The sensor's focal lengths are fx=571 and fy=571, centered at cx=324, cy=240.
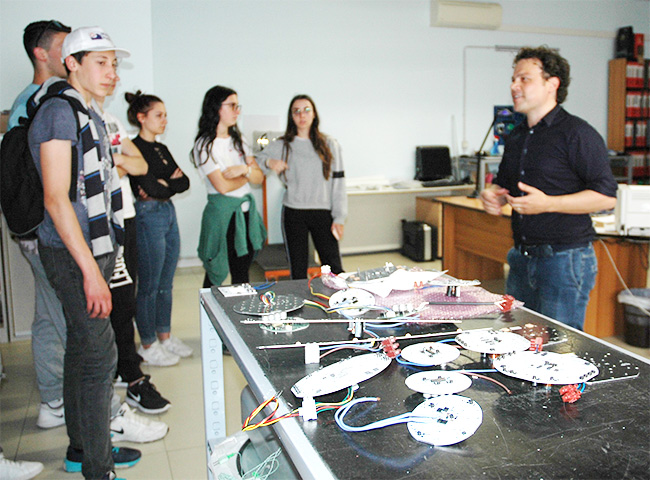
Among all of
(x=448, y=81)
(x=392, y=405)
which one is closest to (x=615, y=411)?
(x=392, y=405)

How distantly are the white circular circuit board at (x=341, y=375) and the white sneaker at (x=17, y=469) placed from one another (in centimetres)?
145

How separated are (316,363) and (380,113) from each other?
508cm

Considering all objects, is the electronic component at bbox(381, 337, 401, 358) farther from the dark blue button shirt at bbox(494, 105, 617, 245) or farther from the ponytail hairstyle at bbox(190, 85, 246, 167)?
the ponytail hairstyle at bbox(190, 85, 246, 167)

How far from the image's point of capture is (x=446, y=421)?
0.88m

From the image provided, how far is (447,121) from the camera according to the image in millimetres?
6215

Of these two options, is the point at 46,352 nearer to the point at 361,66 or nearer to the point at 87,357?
the point at 87,357

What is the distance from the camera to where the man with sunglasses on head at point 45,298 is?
82.7 inches

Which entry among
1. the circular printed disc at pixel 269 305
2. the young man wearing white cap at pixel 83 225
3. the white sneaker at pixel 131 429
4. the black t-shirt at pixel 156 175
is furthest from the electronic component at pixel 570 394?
the black t-shirt at pixel 156 175

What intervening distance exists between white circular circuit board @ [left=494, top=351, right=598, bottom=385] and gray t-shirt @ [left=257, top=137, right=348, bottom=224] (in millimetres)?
2148

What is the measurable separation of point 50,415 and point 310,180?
5.59ft

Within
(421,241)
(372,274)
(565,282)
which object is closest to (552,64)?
(565,282)

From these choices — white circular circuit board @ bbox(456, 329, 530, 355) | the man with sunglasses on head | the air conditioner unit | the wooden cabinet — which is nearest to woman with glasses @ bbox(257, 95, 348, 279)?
the man with sunglasses on head

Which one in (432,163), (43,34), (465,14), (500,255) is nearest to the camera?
(43,34)

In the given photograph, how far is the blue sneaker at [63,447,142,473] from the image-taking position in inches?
78.0
